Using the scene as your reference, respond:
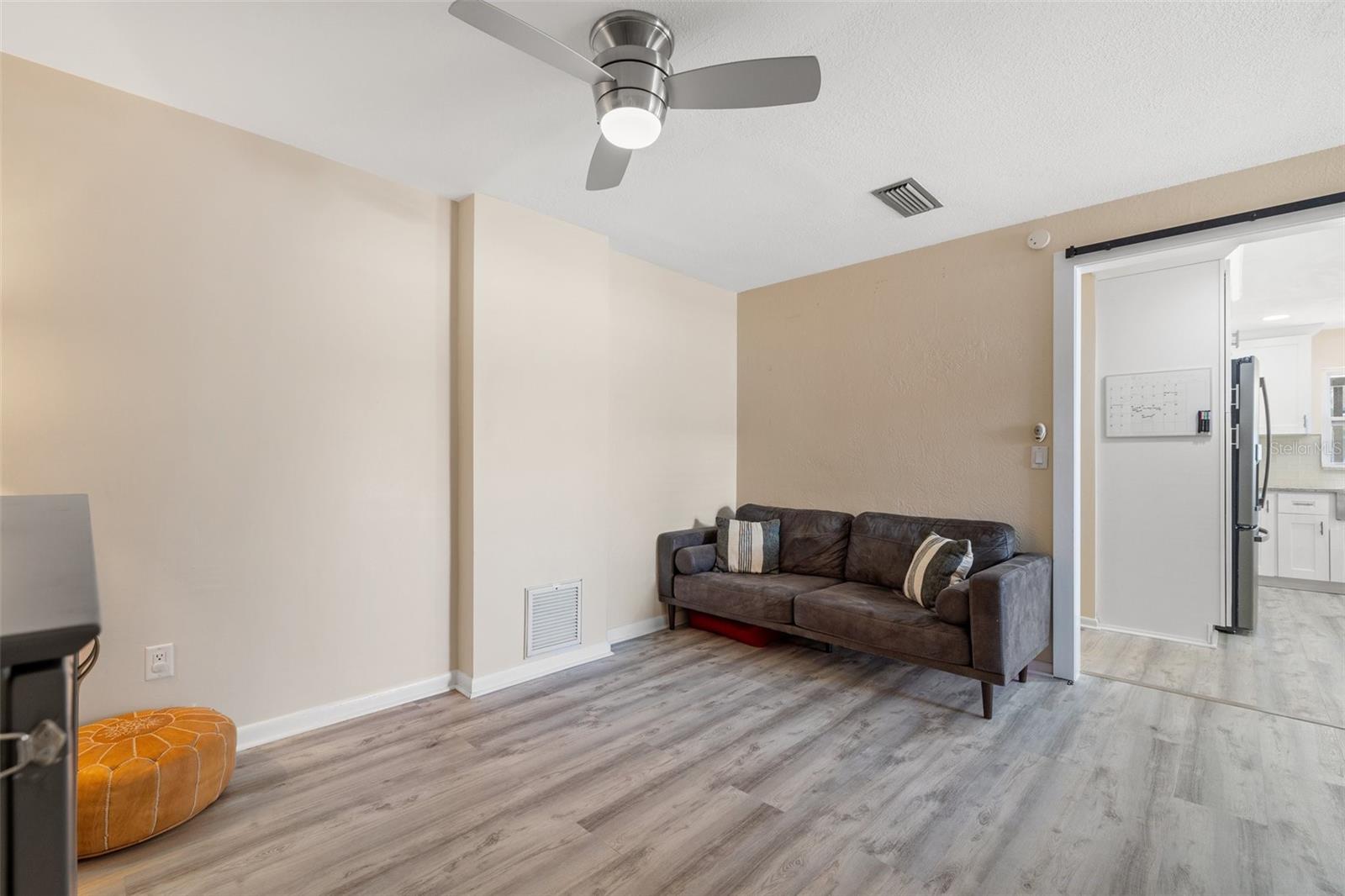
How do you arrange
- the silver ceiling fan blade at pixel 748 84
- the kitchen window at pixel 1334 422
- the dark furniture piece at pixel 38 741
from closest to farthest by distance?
the dark furniture piece at pixel 38 741 → the silver ceiling fan blade at pixel 748 84 → the kitchen window at pixel 1334 422

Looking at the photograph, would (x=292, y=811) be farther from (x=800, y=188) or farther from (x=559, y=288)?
(x=800, y=188)

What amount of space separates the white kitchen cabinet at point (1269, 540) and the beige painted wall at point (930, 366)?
4.12m

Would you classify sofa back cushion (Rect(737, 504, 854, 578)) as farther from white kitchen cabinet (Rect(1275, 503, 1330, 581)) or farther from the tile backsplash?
the tile backsplash

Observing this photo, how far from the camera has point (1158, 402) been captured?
3.98 metres

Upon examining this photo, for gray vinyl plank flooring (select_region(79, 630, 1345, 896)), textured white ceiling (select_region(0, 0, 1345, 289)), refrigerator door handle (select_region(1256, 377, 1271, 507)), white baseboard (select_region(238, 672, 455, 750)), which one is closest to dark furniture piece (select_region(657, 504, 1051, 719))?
gray vinyl plank flooring (select_region(79, 630, 1345, 896))

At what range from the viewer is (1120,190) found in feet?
9.99

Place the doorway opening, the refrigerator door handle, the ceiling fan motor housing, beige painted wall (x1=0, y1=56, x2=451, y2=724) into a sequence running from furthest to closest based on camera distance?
the refrigerator door handle, the doorway opening, beige painted wall (x1=0, y1=56, x2=451, y2=724), the ceiling fan motor housing

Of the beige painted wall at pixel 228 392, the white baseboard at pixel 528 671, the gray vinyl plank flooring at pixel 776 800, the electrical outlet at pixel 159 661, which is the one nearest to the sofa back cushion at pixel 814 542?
the gray vinyl plank flooring at pixel 776 800

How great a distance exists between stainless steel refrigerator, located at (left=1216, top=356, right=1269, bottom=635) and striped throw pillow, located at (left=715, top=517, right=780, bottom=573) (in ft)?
9.63

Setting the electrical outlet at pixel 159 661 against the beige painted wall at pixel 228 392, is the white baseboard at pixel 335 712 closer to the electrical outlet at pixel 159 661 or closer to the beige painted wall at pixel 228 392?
the beige painted wall at pixel 228 392

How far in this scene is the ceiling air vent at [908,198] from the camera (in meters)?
2.98

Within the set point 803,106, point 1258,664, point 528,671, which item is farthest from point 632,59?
point 1258,664

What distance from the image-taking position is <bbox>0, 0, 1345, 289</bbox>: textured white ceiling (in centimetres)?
186

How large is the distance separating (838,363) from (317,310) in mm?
3320
